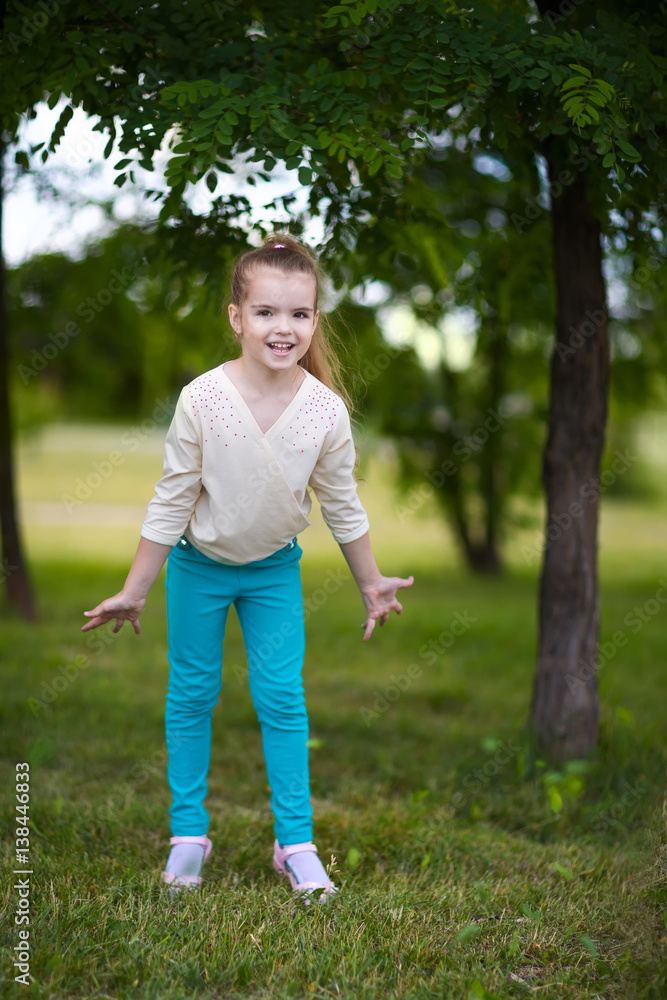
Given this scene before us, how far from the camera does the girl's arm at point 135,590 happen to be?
247 cm

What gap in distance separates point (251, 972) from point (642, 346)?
292 inches

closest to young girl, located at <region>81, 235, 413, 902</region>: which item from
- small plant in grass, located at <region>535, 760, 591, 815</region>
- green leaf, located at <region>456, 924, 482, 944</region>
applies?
green leaf, located at <region>456, 924, 482, 944</region>

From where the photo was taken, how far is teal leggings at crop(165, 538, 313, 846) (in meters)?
2.66

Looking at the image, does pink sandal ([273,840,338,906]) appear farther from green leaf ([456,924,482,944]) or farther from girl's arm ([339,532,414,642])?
girl's arm ([339,532,414,642])

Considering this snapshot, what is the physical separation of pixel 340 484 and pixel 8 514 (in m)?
4.42

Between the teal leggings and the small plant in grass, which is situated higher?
the teal leggings

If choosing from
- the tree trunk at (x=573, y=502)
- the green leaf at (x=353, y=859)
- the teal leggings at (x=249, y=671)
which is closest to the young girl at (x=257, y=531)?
the teal leggings at (x=249, y=671)

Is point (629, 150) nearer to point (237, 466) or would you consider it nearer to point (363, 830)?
point (237, 466)

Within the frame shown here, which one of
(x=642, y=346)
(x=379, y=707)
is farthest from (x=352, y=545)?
(x=642, y=346)

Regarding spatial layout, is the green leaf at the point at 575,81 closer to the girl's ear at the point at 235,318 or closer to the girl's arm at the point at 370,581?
the girl's ear at the point at 235,318

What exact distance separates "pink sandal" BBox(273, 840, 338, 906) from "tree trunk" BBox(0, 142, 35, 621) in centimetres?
425

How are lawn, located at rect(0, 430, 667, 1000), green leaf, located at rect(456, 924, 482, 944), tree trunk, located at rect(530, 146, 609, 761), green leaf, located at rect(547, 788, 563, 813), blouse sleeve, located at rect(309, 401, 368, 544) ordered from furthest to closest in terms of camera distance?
1. tree trunk, located at rect(530, 146, 609, 761)
2. green leaf, located at rect(547, 788, 563, 813)
3. blouse sleeve, located at rect(309, 401, 368, 544)
4. green leaf, located at rect(456, 924, 482, 944)
5. lawn, located at rect(0, 430, 667, 1000)

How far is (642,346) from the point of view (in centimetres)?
828

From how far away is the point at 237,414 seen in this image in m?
2.47
